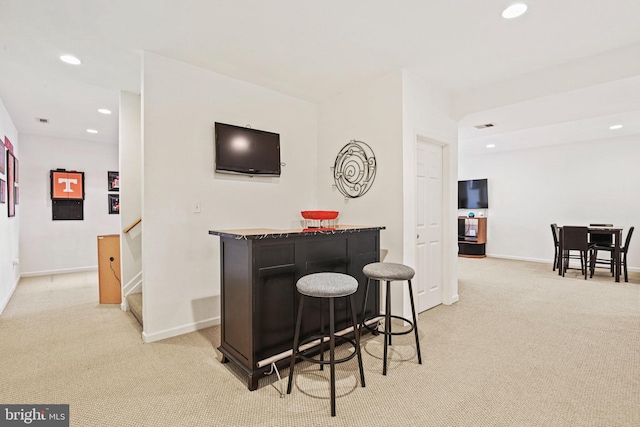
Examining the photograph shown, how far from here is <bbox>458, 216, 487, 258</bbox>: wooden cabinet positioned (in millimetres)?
7531

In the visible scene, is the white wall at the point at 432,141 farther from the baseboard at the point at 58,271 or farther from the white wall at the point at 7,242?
the baseboard at the point at 58,271

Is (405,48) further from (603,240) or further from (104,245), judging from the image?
(603,240)

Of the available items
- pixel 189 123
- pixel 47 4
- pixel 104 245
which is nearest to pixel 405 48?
pixel 189 123

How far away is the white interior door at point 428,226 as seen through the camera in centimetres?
350

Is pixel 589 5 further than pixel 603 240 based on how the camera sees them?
No

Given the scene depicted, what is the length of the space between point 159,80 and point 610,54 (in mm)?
4066

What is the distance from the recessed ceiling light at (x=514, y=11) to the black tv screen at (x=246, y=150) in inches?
92.4

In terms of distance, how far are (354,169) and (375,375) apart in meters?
2.17

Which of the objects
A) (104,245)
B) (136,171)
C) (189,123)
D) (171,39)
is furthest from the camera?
(104,245)

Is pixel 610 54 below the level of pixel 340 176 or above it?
above

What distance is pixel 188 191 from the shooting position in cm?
302

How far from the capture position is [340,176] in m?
3.80

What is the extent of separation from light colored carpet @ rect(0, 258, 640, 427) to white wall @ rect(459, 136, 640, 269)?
3.48 metres

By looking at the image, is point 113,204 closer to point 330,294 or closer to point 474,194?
point 330,294
